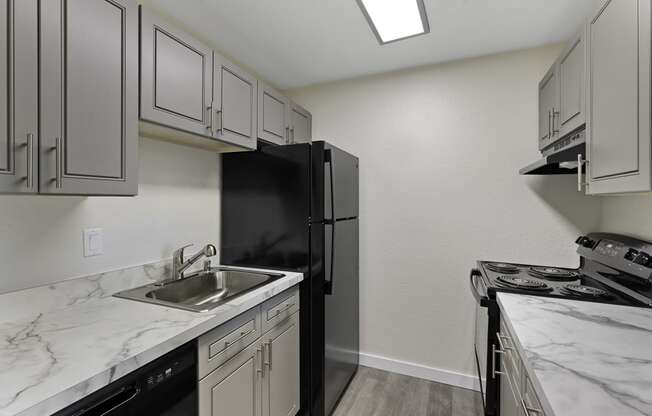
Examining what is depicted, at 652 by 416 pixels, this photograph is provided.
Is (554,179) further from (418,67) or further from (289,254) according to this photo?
(289,254)

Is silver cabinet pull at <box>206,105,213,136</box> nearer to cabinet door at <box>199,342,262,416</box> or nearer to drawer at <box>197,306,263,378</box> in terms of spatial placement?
drawer at <box>197,306,263,378</box>

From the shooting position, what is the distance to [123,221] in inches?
62.3

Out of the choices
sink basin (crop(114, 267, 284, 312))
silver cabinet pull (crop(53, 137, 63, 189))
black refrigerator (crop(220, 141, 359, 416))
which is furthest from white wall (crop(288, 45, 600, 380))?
silver cabinet pull (crop(53, 137, 63, 189))

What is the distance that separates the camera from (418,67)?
2424 millimetres

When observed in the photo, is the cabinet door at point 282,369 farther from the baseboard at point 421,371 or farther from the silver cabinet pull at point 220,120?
the silver cabinet pull at point 220,120

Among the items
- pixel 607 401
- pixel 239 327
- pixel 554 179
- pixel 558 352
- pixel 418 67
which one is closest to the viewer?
pixel 607 401

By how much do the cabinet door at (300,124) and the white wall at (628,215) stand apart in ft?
7.02

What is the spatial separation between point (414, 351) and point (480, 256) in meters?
0.93

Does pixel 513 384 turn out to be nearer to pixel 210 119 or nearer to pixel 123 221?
pixel 210 119

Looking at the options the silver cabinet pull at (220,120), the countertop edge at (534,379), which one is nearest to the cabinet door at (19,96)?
the silver cabinet pull at (220,120)

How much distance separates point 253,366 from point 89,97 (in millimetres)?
1331

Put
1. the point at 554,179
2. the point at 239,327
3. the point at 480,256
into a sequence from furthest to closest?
the point at 480,256, the point at 554,179, the point at 239,327

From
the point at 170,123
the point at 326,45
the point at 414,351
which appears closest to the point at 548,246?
the point at 414,351

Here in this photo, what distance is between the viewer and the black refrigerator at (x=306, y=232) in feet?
6.25
